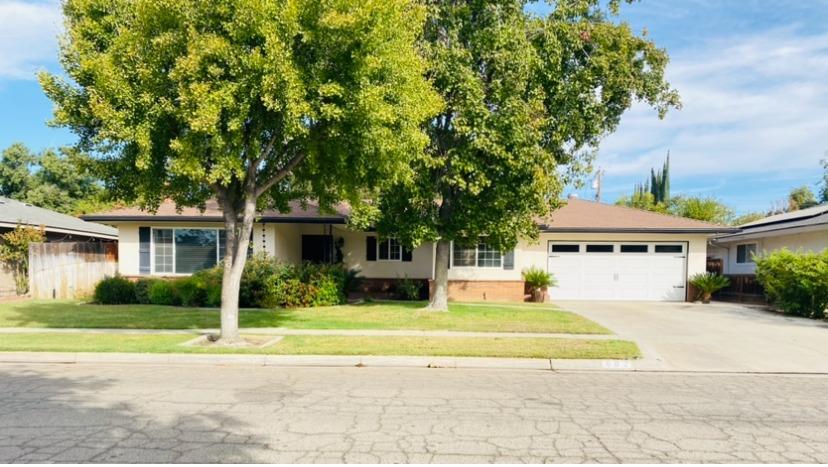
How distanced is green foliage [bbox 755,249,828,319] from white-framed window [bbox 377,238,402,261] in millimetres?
13125

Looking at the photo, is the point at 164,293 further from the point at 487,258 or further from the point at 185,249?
the point at 487,258

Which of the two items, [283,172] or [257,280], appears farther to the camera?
[257,280]

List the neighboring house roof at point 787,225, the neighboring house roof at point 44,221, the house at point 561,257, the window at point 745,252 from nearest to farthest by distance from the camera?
the neighboring house roof at point 787,225
the neighboring house roof at point 44,221
the house at point 561,257
the window at point 745,252

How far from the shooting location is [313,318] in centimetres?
1467

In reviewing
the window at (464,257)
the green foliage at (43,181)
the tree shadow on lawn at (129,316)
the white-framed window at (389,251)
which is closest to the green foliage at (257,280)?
the tree shadow on lawn at (129,316)

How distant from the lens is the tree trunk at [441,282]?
16781 mm

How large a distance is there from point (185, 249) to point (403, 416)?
16395 mm

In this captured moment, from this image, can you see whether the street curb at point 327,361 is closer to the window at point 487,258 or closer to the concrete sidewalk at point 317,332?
the concrete sidewalk at point 317,332

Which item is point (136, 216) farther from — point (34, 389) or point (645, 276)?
point (645, 276)

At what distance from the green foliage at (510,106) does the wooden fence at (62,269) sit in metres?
12.7

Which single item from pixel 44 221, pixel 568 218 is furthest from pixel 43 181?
pixel 568 218

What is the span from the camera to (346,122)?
9.89m

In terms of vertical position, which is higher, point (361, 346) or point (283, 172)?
point (283, 172)

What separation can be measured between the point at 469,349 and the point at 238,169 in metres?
5.38
